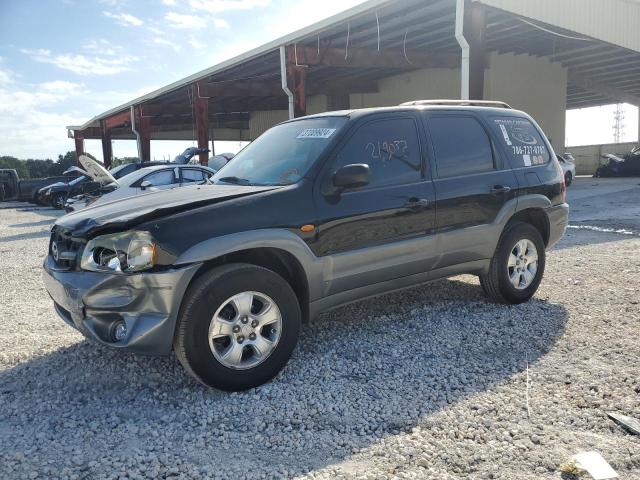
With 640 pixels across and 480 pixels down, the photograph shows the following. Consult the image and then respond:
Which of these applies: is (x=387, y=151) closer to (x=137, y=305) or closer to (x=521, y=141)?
(x=521, y=141)

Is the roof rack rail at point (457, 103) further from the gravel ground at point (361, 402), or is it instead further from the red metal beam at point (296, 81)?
the red metal beam at point (296, 81)

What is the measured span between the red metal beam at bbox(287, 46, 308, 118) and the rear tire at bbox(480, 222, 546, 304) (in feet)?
40.4

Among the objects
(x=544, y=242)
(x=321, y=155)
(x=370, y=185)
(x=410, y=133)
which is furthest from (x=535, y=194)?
(x=321, y=155)

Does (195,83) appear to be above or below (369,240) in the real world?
above

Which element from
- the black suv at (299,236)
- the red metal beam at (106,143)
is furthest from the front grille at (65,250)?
the red metal beam at (106,143)

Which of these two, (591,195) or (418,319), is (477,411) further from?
(591,195)

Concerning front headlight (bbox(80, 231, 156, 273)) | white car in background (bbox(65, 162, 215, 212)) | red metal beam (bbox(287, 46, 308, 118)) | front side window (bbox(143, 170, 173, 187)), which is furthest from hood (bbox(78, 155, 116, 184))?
front headlight (bbox(80, 231, 156, 273))

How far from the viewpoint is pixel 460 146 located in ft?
14.4

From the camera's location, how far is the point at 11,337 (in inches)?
169

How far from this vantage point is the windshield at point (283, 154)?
3.70m

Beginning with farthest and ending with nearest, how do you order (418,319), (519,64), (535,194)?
(519,64) → (535,194) → (418,319)

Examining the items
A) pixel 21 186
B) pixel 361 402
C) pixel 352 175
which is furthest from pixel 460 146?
pixel 21 186

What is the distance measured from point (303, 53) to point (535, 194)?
1308 cm

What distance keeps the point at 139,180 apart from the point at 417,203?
8476 mm
